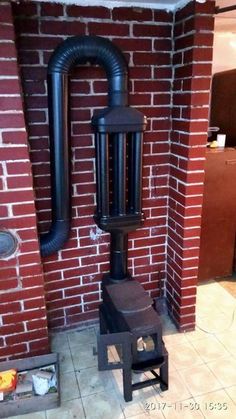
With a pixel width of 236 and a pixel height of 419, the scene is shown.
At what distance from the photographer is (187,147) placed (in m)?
1.70

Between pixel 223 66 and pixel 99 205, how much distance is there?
1.81 metres

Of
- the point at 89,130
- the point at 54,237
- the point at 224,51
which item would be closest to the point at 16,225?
the point at 54,237

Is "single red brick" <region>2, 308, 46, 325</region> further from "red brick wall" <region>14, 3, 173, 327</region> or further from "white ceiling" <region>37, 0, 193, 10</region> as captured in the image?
"white ceiling" <region>37, 0, 193, 10</region>

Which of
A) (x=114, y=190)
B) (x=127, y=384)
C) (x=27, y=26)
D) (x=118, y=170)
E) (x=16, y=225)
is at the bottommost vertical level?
(x=127, y=384)

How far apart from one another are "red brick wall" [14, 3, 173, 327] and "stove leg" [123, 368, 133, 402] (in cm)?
65

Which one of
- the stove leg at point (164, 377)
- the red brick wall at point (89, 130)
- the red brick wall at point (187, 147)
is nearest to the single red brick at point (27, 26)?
the red brick wall at point (89, 130)

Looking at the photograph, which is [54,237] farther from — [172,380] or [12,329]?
[172,380]

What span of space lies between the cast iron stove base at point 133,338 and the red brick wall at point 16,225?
0.42 metres

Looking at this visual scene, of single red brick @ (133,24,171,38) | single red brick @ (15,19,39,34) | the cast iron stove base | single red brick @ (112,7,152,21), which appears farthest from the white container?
single red brick @ (15,19,39,34)

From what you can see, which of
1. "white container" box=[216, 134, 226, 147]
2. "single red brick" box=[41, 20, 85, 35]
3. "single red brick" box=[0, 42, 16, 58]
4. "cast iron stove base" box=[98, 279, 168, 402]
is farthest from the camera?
"white container" box=[216, 134, 226, 147]

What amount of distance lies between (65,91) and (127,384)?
1.44 m

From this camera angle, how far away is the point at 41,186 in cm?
176

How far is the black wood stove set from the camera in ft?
4.83

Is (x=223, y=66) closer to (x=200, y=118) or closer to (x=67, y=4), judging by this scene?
(x=200, y=118)
